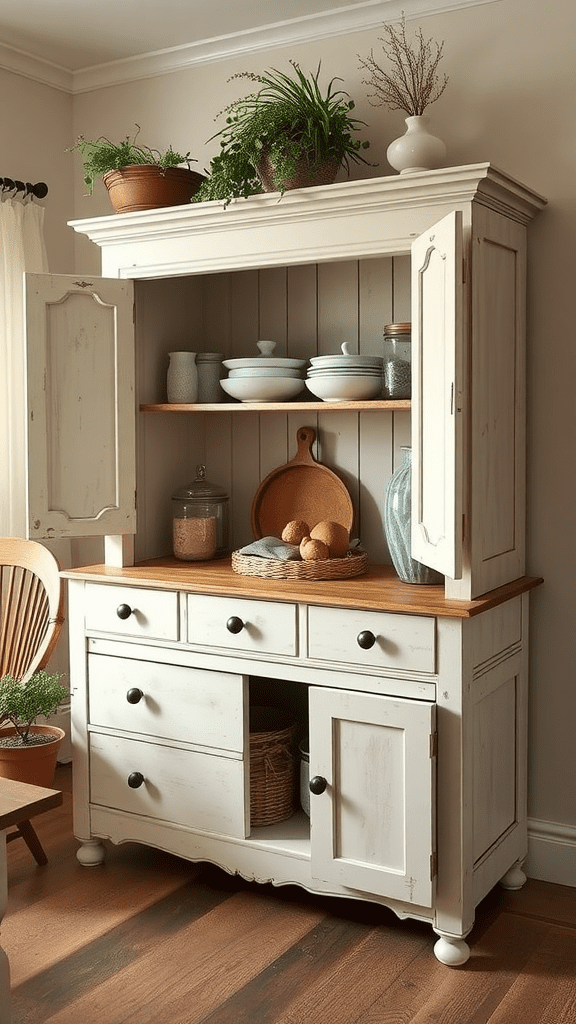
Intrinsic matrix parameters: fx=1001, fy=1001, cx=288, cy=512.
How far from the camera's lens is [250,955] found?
2475mm

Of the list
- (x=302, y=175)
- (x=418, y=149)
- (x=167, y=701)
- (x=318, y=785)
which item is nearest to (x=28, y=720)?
(x=167, y=701)

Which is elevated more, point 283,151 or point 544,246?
point 283,151

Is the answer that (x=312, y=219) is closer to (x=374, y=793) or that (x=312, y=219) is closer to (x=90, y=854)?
(x=374, y=793)

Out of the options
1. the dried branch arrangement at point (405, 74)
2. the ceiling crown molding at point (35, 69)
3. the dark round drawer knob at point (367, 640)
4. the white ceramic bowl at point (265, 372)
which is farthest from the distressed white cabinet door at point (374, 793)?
the ceiling crown molding at point (35, 69)

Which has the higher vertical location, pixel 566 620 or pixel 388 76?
pixel 388 76

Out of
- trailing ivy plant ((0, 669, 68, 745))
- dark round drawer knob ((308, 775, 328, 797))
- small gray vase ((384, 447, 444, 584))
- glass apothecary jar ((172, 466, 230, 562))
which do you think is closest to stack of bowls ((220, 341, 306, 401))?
glass apothecary jar ((172, 466, 230, 562))

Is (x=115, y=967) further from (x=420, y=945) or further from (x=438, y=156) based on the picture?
(x=438, y=156)

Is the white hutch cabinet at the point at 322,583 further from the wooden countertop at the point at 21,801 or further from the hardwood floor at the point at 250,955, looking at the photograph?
the wooden countertop at the point at 21,801

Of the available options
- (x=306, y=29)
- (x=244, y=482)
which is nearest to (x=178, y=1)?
(x=306, y=29)

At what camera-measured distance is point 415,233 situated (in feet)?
8.41

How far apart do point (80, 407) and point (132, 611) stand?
623 millimetres

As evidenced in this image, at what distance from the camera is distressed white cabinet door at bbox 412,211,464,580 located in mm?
2342

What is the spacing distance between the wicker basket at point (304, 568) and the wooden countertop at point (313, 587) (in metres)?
0.02

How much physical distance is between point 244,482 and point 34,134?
149 centimetres
